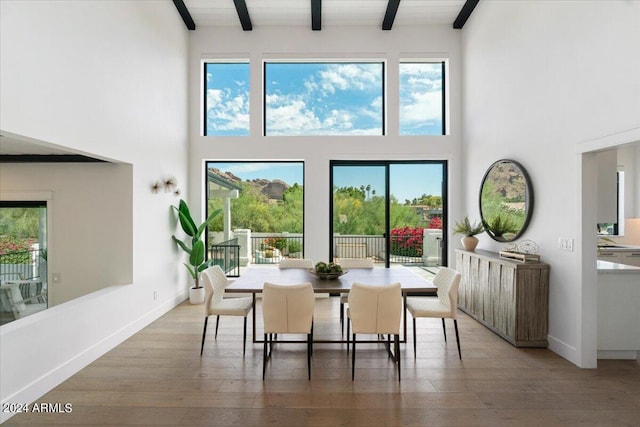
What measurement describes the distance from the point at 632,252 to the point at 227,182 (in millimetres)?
6698

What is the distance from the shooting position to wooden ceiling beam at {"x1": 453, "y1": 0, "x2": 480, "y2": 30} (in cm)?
521

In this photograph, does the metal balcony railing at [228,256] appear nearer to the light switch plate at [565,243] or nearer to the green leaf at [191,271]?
the green leaf at [191,271]

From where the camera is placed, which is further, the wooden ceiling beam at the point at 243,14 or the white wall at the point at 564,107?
the wooden ceiling beam at the point at 243,14

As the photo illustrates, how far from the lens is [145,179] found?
169 inches

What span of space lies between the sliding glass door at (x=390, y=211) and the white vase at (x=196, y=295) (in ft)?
7.82

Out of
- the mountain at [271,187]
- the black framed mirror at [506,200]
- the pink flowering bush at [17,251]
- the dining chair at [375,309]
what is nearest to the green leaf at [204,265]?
the mountain at [271,187]

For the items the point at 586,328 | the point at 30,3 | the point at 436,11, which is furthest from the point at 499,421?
the point at 436,11

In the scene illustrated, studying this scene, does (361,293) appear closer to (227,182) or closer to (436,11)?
(227,182)

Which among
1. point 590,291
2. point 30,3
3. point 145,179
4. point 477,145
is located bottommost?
point 590,291

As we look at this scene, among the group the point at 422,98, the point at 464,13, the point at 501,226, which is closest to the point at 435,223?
the point at 501,226

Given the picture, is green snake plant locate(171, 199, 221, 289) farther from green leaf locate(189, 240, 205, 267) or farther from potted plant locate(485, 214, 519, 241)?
potted plant locate(485, 214, 519, 241)

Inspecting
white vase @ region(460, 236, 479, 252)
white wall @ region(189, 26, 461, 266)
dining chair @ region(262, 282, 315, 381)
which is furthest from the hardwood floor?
white wall @ region(189, 26, 461, 266)

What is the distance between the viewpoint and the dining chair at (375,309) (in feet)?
9.40

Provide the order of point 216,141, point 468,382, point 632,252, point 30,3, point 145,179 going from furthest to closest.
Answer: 1. point 216,141
2. point 632,252
3. point 145,179
4. point 468,382
5. point 30,3
